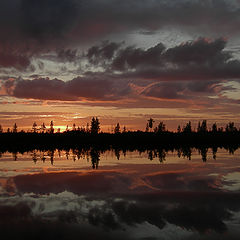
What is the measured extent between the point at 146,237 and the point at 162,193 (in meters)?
9.34

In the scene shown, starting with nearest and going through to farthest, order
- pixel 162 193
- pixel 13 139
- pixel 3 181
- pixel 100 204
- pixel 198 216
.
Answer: pixel 198 216
pixel 100 204
pixel 162 193
pixel 3 181
pixel 13 139

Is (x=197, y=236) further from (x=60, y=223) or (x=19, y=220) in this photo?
(x=19, y=220)

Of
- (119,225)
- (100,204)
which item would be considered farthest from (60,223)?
(100,204)

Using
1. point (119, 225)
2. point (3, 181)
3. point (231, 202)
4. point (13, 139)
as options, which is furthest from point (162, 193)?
point (13, 139)

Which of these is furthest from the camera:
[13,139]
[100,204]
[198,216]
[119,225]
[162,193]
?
[13,139]

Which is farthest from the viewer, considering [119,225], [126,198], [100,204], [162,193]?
[162,193]

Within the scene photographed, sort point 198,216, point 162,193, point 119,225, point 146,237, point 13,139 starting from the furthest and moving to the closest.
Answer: point 13,139, point 162,193, point 198,216, point 119,225, point 146,237

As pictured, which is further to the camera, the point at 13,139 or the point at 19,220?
the point at 13,139

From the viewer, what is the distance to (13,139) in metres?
169

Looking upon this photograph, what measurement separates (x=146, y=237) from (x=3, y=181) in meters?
19.0

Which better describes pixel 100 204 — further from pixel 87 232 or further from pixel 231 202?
pixel 231 202

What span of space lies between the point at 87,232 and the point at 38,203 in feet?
22.0

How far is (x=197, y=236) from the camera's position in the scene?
48.9 feet

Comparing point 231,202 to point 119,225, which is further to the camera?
point 231,202
